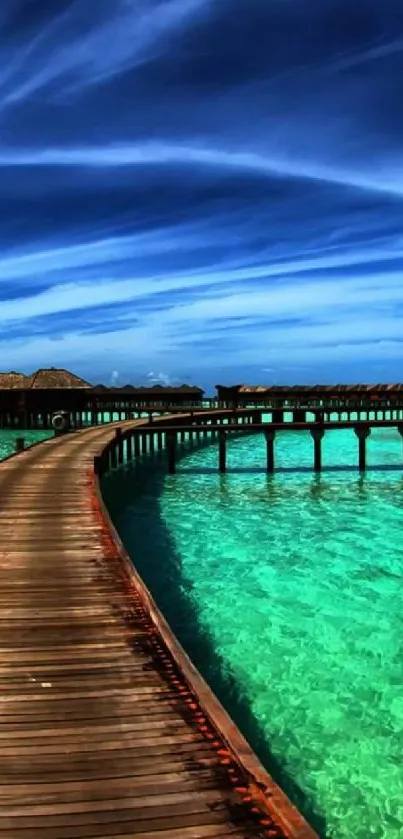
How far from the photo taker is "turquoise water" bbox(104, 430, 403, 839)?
7066 mm

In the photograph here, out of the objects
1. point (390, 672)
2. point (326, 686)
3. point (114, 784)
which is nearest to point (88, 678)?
point (114, 784)

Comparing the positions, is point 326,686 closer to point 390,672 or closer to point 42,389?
point 390,672

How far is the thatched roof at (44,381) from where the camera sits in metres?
57.7

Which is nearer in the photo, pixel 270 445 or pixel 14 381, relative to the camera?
pixel 270 445

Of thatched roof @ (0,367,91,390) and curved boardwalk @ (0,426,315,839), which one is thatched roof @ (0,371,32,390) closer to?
thatched roof @ (0,367,91,390)

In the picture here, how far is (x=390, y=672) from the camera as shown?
945 cm

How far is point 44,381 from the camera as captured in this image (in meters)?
58.1

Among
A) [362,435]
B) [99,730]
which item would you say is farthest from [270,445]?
[99,730]

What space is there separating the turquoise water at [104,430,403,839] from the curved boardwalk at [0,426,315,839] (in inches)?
76.3

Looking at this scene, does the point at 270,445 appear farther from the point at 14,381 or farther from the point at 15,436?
the point at 14,381

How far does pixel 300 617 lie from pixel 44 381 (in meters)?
49.0

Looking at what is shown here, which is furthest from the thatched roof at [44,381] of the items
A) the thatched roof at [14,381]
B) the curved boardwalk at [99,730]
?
the curved boardwalk at [99,730]

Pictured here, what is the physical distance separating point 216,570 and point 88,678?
883cm

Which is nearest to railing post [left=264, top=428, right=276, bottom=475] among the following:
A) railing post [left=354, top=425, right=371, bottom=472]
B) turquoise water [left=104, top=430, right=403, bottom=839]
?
railing post [left=354, top=425, right=371, bottom=472]
